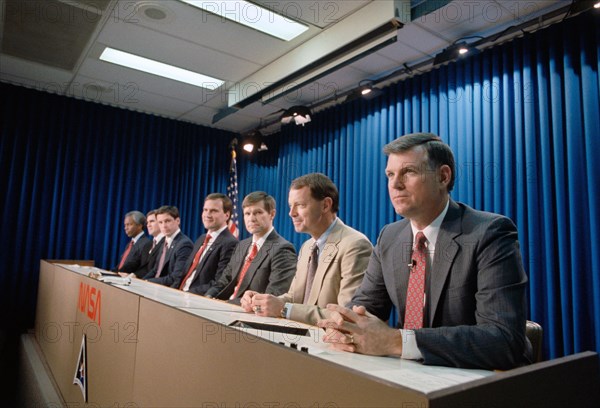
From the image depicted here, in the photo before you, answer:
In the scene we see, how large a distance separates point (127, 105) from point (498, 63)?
4717 mm

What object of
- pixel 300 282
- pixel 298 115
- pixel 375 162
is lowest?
pixel 300 282

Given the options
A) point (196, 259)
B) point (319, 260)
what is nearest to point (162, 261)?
point (196, 259)

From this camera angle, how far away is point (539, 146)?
Answer: 3.33m

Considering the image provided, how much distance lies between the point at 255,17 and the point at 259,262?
2041mm

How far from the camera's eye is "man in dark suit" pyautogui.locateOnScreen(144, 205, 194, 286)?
14.7 feet

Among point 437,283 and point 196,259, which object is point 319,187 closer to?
point 437,283

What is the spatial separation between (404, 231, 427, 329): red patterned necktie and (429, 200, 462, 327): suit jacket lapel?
0.10 feet

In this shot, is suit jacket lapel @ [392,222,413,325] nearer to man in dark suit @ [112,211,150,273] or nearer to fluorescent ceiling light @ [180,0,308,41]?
fluorescent ceiling light @ [180,0,308,41]

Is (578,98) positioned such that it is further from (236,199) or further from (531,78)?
(236,199)

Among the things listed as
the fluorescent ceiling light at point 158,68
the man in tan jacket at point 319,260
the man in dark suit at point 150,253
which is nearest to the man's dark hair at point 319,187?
the man in tan jacket at point 319,260

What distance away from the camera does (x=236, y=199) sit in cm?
679

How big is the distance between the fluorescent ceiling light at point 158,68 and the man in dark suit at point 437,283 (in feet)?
12.4

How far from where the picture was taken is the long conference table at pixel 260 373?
687mm

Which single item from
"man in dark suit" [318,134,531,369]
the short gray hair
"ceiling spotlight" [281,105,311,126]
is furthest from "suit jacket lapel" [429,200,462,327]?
the short gray hair
